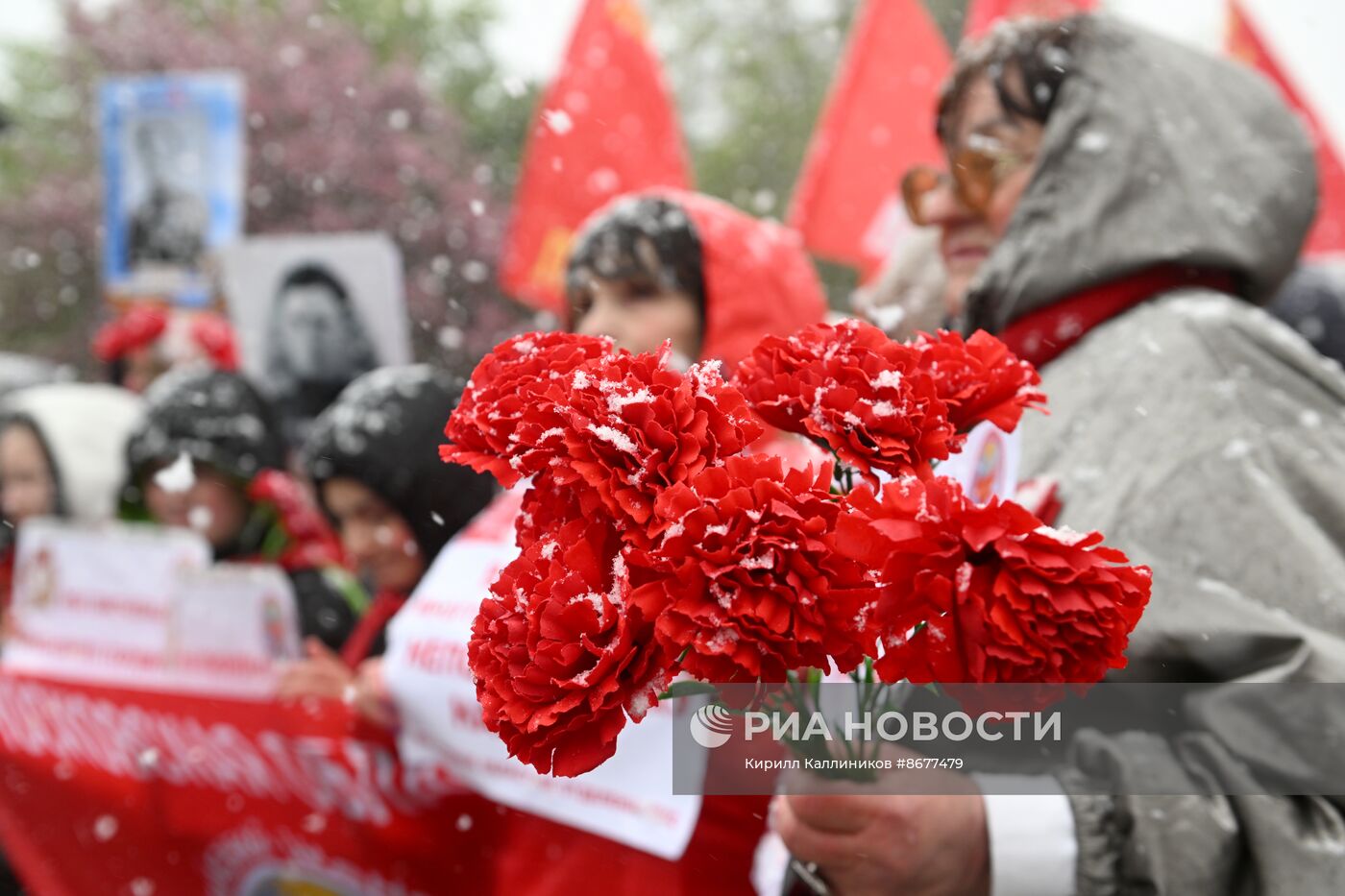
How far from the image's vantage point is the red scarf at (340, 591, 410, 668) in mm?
2803

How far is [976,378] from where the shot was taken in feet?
3.44

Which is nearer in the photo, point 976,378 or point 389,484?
point 976,378

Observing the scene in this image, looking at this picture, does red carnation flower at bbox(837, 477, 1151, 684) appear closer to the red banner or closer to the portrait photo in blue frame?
the red banner

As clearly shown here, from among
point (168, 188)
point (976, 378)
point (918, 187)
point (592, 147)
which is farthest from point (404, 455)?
point (168, 188)

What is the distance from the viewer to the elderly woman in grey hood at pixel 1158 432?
1307 millimetres

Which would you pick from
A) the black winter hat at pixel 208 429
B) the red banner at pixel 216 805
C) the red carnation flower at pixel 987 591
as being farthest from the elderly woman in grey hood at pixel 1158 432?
the black winter hat at pixel 208 429

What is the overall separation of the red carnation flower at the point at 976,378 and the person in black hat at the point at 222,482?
2657 mm

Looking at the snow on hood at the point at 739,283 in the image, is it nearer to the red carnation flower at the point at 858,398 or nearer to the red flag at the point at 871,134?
the red carnation flower at the point at 858,398

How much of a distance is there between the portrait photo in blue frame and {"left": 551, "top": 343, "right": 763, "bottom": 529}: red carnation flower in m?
4.81

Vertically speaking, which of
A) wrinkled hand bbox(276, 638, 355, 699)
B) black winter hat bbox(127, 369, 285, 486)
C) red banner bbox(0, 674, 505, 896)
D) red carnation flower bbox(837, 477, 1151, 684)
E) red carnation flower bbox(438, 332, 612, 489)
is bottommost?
red banner bbox(0, 674, 505, 896)

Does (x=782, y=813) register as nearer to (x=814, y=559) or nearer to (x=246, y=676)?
(x=814, y=559)

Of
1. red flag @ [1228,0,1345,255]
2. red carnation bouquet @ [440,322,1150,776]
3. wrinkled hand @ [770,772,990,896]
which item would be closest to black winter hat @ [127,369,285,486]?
wrinkled hand @ [770,772,990,896]

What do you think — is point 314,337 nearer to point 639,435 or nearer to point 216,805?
point 216,805

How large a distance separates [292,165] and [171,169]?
559 centimetres
